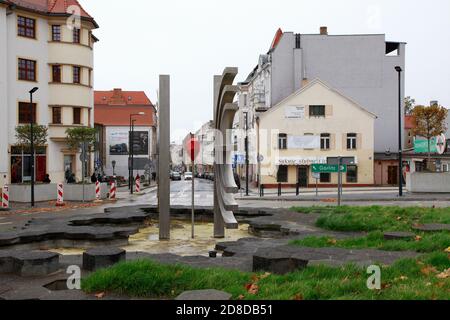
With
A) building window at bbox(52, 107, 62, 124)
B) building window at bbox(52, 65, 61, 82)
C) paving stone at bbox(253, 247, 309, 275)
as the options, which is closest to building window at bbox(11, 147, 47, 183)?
building window at bbox(52, 107, 62, 124)

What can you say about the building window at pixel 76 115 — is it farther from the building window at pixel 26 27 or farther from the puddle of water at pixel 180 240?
the puddle of water at pixel 180 240

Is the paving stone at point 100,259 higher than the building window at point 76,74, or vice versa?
the building window at point 76,74

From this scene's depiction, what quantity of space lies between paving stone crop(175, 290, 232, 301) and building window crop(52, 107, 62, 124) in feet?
126

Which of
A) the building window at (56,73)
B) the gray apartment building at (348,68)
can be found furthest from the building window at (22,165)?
the gray apartment building at (348,68)

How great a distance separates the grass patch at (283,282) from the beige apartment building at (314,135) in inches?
1681

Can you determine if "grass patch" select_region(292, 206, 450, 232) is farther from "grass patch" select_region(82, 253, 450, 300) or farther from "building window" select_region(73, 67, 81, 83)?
"building window" select_region(73, 67, 81, 83)

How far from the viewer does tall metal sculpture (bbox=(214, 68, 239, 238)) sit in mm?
13062

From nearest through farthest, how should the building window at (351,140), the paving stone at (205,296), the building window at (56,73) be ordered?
the paving stone at (205,296), the building window at (56,73), the building window at (351,140)

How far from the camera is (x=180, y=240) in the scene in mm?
13648

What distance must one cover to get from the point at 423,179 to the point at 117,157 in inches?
1908

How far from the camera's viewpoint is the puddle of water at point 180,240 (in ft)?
39.5

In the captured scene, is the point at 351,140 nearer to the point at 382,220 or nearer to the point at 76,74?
the point at 76,74
